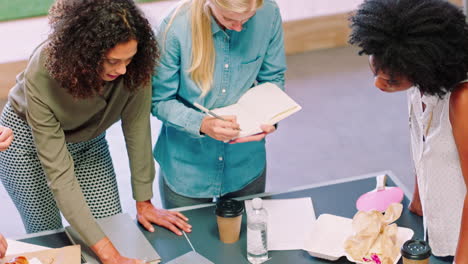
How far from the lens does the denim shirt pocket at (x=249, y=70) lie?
2.44 meters

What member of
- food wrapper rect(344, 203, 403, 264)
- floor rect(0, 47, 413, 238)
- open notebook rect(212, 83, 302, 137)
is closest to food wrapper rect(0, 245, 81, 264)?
open notebook rect(212, 83, 302, 137)

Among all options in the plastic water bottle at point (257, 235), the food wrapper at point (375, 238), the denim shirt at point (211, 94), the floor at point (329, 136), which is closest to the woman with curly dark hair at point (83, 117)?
the denim shirt at point (211, 94)

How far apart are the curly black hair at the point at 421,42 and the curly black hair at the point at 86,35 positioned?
68cm

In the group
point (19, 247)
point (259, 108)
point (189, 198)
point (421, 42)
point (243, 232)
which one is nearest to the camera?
point (421, 42)

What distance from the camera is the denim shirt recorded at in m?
2.35

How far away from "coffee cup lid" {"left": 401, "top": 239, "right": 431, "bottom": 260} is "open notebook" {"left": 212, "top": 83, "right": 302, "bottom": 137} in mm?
634

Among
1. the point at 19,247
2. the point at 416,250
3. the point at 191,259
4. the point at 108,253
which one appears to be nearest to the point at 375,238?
the point at 416,250

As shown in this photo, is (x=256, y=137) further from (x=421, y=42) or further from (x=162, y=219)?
(x=421, y=42)

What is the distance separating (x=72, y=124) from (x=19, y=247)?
1.37 ft

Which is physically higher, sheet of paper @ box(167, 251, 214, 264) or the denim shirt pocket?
the denim shirt pocket

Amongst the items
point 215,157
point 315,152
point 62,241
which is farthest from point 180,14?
point 315,152

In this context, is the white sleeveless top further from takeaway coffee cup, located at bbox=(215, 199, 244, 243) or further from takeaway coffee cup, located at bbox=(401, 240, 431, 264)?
takeaway coffee cup, located at bbox=(215, 199, 244, 243)

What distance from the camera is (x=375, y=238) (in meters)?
2.09

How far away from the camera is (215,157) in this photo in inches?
98.8
